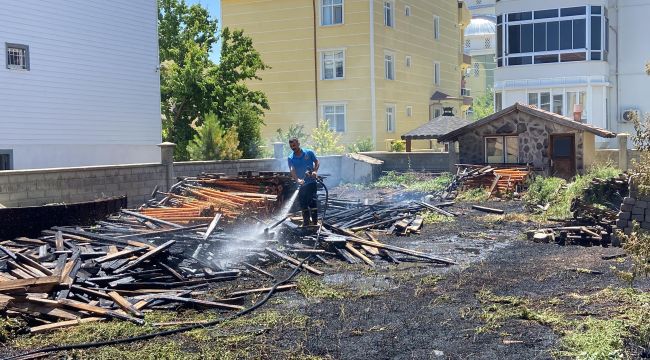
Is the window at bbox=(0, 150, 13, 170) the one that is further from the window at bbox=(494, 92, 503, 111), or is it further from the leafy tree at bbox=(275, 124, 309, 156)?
the window at bbox=(494, 92, 503, 111)

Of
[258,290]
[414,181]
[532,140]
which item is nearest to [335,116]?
[414,181]

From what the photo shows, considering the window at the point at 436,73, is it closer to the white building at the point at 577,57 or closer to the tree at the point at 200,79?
the white building at the point at 577,57

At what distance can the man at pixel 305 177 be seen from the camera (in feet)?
47.0

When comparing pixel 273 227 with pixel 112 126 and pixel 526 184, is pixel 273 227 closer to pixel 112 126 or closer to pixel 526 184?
pixel 526 184

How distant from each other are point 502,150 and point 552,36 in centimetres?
774

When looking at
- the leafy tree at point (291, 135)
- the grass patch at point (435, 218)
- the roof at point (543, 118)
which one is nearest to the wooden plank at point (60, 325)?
the grass patch at point (435, 218)

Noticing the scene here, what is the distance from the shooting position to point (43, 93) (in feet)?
76.4

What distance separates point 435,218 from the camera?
60.8ft

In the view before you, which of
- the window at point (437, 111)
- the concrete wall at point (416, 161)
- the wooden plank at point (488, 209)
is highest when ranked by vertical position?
the window at point (437, 111)

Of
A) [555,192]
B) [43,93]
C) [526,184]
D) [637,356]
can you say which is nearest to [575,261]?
[637,356]

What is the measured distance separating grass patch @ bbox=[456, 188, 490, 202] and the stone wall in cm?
357

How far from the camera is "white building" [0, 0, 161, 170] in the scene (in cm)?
2223

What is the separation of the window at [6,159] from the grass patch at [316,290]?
14843mm

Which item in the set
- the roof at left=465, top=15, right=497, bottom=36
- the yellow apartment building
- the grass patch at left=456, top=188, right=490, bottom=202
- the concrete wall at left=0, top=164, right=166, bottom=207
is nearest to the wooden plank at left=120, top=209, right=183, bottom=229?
the concrete wall at left=0, top=164, right=166, bottom=207
